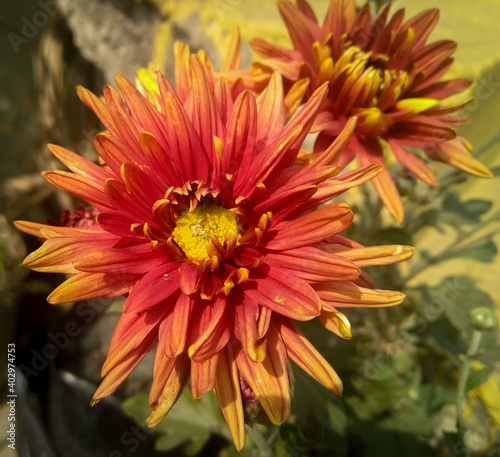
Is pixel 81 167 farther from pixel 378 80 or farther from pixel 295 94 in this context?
pixel 378 80

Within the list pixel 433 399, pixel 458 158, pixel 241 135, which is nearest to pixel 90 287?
pixel 241 135

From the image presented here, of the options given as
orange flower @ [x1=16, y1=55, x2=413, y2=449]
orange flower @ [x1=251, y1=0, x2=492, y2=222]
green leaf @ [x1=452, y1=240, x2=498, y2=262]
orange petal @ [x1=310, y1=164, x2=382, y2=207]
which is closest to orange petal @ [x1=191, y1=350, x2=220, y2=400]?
orange flower @ [x1=16, y1=55, x2=413, y2=449]

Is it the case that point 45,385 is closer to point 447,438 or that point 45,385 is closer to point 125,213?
point 125,213

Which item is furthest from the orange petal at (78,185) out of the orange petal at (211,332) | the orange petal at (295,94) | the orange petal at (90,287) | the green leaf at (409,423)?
the green leaf at (409,423)

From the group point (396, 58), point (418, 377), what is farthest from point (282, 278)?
point (418, 377)

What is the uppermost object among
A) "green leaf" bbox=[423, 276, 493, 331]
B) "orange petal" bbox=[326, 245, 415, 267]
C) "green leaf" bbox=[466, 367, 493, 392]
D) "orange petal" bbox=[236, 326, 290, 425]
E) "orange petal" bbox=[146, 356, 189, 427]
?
"orange petal" bbox=[146, 356, 189, 427]

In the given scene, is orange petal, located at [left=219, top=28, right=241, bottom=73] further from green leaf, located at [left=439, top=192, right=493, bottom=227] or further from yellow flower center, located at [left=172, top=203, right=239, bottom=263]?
green leaf, located at [left=439, top=192, right=493, bottom=227]

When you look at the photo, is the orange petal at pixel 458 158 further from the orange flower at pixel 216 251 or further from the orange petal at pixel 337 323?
the orange petal at pixel 337 323

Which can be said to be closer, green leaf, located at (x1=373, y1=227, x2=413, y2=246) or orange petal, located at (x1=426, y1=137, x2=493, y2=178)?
orange petal, located at (x1=426, y1=137, x2=493, y2=178)
